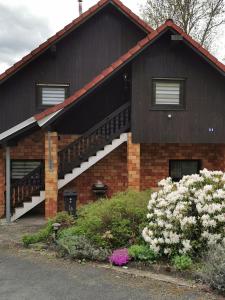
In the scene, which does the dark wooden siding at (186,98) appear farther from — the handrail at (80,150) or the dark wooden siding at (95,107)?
the dark wooden siding at (95,107)

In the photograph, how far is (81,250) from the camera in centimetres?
801

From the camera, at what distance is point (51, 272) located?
7211mm

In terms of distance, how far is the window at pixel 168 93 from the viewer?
43.8ft

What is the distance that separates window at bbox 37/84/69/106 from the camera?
14.7 meters

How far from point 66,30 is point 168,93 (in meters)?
4.60

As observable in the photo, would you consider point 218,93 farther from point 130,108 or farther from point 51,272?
point 51,272

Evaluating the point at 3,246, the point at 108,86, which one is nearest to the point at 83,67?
the point at 108,86

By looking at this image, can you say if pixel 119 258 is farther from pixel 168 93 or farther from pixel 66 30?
pixel 66 30

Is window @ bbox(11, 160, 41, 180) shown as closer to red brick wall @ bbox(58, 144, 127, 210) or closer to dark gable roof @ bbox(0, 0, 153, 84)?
red brick wall @ bbox(58, 144, 127, 210)

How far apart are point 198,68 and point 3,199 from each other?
28.8 ft

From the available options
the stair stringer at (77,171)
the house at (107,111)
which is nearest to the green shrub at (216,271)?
the house at (107,111)

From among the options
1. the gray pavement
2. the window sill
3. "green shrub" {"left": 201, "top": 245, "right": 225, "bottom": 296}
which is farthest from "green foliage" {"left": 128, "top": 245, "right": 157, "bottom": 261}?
the window sill

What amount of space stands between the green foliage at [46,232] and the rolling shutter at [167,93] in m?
5.52

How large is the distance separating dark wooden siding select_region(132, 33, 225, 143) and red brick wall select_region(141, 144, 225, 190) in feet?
4.19
